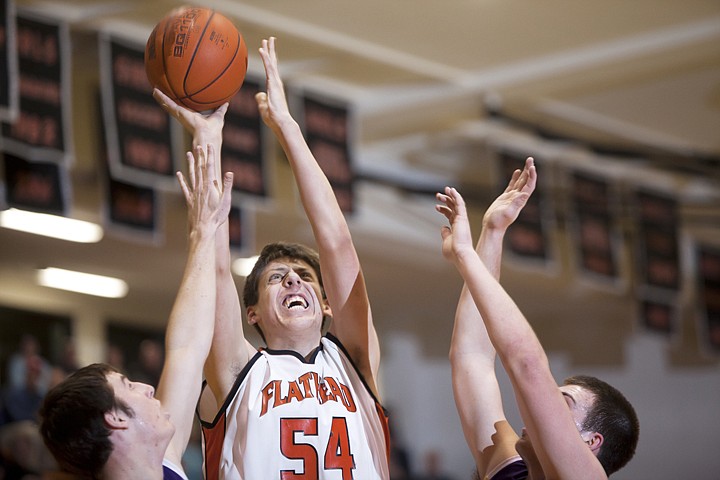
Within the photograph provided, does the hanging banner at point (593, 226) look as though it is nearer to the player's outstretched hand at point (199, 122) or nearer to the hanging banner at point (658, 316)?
the hanging banner at point (658, 316)

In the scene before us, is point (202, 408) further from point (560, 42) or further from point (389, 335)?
point (389, 335)

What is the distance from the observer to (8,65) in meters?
5.92

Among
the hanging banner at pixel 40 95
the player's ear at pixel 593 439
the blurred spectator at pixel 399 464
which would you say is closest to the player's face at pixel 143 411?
the player's ear at pixel 593 439

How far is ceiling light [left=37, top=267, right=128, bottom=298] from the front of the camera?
10.5 metres

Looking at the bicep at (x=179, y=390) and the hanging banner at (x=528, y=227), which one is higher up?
the hanging banner at (x=528, y=227)

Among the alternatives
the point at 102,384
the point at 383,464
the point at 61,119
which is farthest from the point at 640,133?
the point at 102,384

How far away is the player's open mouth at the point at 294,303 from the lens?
3.24 metres

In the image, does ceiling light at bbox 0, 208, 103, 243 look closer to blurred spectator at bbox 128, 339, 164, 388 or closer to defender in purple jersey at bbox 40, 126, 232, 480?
blurred spectator at bbox 128, 339, 164, 388

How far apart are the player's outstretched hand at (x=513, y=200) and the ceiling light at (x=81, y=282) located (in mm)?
7829

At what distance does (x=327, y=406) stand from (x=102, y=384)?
68 centimetres

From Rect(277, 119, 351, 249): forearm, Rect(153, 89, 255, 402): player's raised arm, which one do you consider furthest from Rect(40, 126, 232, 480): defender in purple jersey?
Rect(277, 119, 351, 249): forearm

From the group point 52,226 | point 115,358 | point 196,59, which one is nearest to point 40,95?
point 52,226

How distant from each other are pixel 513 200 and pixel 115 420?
133cm

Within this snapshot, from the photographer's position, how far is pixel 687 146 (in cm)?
945
